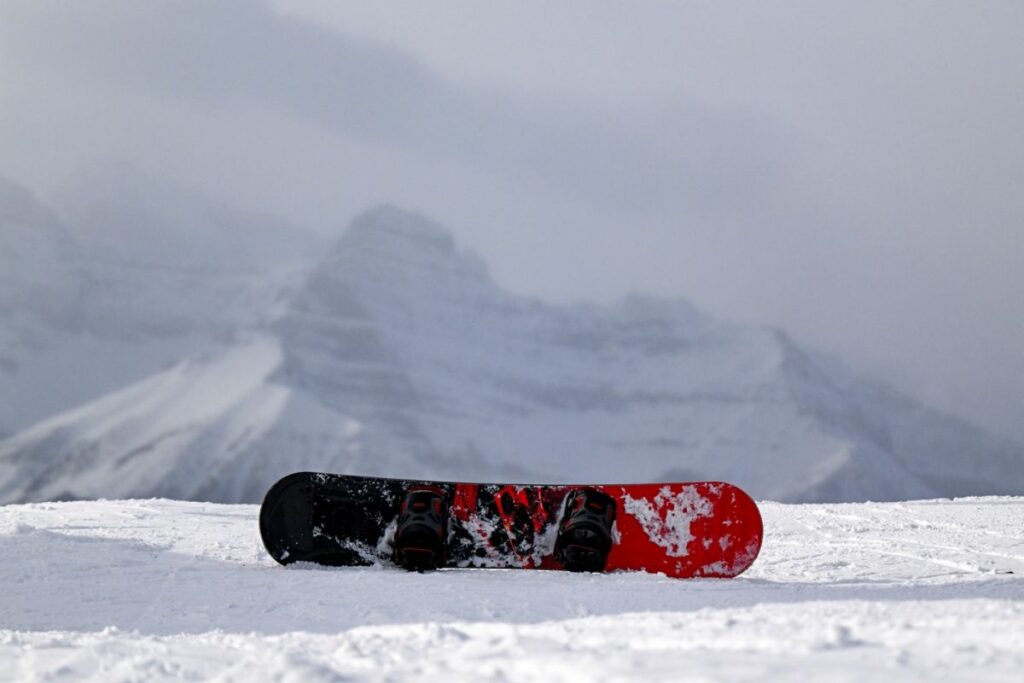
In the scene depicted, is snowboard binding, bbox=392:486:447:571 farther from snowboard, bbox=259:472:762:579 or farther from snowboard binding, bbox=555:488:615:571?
snowboard binding, bbox=555:488:615:571

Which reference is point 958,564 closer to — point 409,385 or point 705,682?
point 705,682

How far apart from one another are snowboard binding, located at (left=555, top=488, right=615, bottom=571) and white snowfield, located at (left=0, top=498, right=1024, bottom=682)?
216 millimetres

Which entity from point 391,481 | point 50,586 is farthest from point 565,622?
point 50,586

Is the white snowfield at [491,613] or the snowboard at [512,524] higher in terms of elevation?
the snowboard at [512,524]

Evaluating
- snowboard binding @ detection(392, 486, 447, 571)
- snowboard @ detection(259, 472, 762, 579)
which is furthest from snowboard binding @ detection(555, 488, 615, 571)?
snowboard binding @ detection(392, 486, 447, 571)

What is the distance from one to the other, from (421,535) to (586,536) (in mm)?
880

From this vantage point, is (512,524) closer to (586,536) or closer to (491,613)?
(586,536)

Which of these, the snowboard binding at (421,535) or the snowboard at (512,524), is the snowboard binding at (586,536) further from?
the snowboard binding at (421,535)

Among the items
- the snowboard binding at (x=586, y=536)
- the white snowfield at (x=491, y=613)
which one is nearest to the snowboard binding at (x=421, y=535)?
the white snowfield at (x=491, y=613)

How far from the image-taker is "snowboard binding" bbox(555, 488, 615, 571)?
4.71 m

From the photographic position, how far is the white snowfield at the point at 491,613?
218cm

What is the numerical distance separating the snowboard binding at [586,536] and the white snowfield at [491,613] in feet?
0.71

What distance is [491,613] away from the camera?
3.35 m

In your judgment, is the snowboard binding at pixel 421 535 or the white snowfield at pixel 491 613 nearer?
the white snowfield at pixel 491 613
